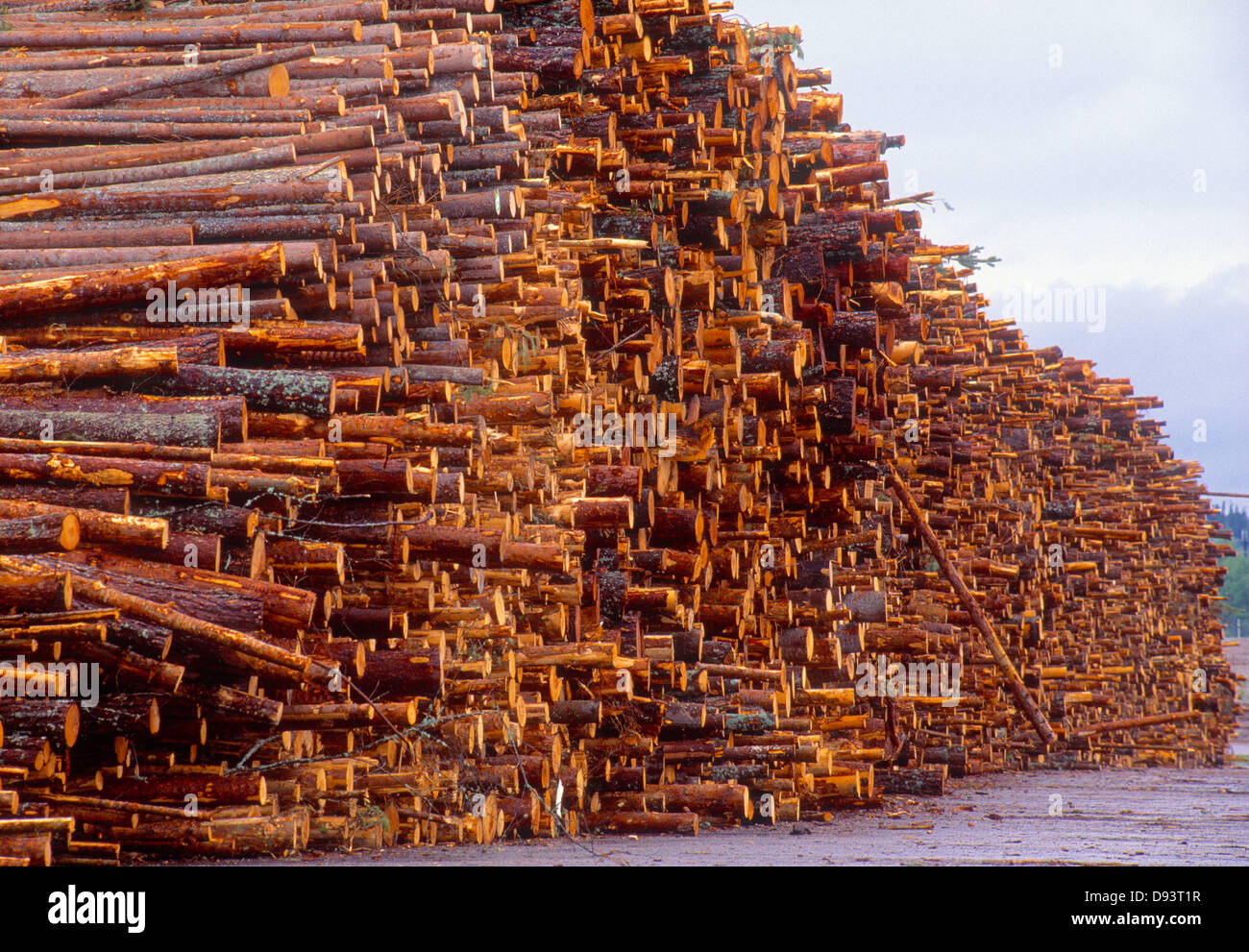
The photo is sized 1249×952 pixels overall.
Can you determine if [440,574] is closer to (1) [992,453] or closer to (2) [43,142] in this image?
(2) [43,142]

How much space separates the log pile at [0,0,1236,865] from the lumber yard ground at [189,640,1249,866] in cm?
46

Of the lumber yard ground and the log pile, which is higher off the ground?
the log pile

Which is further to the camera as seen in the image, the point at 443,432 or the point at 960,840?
the point at 960,840

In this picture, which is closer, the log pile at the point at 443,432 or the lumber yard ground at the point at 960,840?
the log pile at the point at 443,432

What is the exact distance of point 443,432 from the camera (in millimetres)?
7070

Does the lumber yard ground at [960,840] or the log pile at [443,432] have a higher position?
the log pile at [443,432]

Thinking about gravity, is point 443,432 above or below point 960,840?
above

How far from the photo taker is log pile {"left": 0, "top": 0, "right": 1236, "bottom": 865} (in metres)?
5.62

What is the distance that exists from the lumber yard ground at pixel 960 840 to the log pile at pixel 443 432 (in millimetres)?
461

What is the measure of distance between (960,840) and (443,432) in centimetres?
396

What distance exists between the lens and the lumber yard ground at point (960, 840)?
6.23 metres

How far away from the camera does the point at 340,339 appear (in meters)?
6.58

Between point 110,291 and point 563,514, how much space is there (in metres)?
3.15
